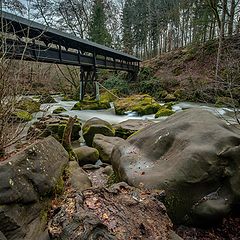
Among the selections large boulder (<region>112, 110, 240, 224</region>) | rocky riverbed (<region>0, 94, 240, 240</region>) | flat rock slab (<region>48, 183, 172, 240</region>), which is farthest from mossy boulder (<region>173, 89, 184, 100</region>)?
flat rock slab (<region>48, 183, 172, 240</region>)

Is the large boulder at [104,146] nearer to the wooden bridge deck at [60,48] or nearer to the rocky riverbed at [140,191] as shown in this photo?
the rocky riverbed at [140,191]

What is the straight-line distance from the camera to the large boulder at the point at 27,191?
2.29 m

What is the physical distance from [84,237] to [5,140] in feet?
6.88

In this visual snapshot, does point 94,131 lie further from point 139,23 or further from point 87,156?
point 139,23

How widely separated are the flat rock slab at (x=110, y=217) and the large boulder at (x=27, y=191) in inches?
20.4

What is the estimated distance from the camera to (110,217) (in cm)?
200

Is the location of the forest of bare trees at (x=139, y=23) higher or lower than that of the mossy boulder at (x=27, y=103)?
higher

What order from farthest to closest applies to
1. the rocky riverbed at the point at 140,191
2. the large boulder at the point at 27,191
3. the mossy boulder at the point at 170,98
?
1. the mossy boulder at the point at 170,98
2. the large boulder at the point at 27,191
3. the rocky riverbed at the point at 140,191

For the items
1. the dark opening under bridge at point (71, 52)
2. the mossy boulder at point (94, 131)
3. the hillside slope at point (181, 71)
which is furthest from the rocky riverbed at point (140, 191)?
the hillside slope at point (181, 71)

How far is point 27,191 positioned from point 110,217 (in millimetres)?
1083

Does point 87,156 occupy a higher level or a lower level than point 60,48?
lower

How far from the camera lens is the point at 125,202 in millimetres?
2293

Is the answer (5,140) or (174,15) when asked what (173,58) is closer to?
(174,15)

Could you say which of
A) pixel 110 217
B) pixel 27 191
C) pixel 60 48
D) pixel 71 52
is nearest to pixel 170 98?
pixel 71 52
